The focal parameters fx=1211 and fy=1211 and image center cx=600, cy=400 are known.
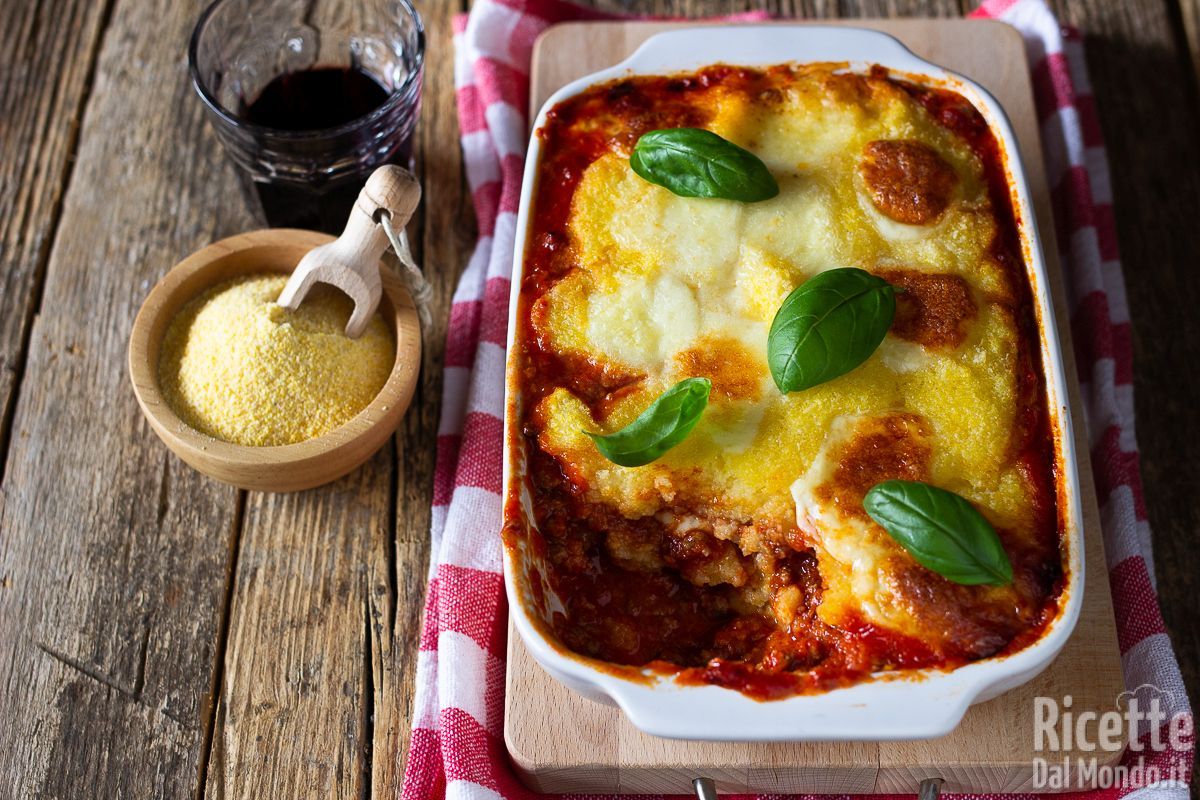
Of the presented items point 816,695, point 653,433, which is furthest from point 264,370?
point 816,695

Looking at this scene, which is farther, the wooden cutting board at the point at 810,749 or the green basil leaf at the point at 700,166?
the green basil leaf at the point at 700,166

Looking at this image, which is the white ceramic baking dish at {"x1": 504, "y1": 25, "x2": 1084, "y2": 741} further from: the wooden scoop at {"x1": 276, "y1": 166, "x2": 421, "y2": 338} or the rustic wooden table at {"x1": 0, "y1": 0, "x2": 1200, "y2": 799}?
the rustic wooden table at {"x1": 0, "y1": 0, "x2": 1200, "y2": 799}

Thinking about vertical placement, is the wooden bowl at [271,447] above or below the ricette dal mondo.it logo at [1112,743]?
above

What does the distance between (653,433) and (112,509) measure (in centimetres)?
132

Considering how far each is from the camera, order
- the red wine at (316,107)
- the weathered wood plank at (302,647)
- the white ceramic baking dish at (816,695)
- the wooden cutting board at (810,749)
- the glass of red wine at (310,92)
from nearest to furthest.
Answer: the white ceramic baking dish at (816,695)
the wooden cutting board at (810,749)
the weathered wood plank at (302,647)
the glass of red wine at (310,92)
the red wine at (316,107)

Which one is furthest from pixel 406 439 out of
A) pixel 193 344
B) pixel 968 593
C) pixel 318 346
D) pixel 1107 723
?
pixel 1107 723

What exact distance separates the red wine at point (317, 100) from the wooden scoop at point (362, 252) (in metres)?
0.41

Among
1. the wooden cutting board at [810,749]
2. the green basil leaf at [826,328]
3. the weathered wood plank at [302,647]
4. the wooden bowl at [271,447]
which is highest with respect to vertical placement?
the green basil leaf at [826,328]

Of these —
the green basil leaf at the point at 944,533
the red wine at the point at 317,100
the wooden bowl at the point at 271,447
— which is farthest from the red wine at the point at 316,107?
the green basil leaf at the point at 944,533

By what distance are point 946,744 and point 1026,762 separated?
0.14 metres

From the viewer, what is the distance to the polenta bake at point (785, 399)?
78.6 inches

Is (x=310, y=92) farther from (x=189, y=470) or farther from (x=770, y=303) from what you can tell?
(x=770, y=303)

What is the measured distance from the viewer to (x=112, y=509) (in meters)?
2.64

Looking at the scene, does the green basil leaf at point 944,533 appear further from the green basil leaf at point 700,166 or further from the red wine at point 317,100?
the red wine at point 317,100
